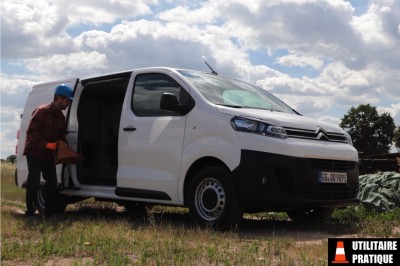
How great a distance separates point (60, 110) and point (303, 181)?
13.0ft

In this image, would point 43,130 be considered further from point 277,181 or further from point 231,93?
point 277,181

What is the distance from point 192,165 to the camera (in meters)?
6.92

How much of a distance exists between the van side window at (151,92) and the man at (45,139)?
47.0 inches

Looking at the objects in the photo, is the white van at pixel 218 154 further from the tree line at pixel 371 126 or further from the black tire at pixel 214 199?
the tree line at pixel 371 126

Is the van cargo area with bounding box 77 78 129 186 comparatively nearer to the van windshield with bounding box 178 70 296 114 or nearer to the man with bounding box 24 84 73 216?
the man with bounding box 24 84 73 216

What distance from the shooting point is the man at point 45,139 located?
8.15 m

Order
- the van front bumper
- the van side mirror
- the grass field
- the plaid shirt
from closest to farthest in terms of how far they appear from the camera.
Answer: the grass field → the van front bumper → the van side mirror → the plaid shirt

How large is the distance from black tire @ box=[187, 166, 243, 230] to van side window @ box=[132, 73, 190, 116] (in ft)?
3.40

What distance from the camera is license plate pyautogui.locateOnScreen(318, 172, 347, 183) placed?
6.56 meters

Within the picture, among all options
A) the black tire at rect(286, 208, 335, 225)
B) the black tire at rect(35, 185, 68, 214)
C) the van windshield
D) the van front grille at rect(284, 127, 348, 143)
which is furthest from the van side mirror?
the black tire at rect(35, 185, 68, 214)

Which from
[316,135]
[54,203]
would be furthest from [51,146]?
[316,135]

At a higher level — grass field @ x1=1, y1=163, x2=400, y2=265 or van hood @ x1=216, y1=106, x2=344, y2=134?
van hood @ x1=216, y1=106, x2=344, y2=134

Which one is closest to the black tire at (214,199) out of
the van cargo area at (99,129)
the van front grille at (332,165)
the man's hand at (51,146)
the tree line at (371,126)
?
the van front grille at (332,165)

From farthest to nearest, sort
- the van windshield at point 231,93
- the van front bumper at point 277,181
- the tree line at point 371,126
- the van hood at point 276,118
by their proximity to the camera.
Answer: the tree line at point 371,126
the van windshield at point 231,93
the van hood at point 276,118
the van front bumper at point 277,181
